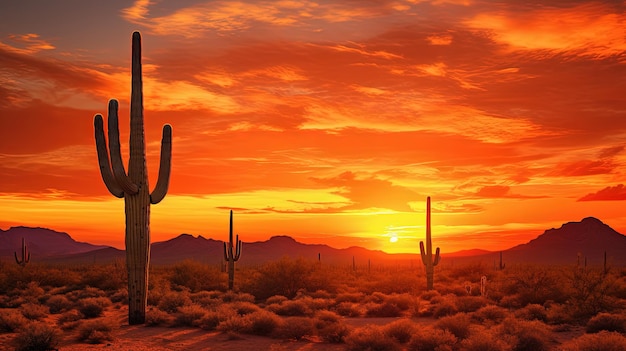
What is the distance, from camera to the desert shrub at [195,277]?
44.8 meters

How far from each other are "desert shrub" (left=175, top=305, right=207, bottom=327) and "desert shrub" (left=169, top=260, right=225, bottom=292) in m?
18.1

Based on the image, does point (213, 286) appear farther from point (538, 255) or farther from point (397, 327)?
point (538, 255)

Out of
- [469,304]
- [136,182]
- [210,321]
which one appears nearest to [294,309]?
[210,321]

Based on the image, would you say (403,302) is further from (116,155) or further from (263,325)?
(116,155)

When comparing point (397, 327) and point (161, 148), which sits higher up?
point (161, 148)

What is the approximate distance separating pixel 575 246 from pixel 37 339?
186m

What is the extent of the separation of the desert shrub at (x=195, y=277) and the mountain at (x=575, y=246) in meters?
143

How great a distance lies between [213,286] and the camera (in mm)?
44875

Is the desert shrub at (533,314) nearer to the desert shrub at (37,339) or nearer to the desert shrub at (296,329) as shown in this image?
the desert shrub at (296,329)

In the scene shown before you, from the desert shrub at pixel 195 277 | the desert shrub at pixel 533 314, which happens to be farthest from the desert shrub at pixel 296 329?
the desert shrub at pixel 195 277

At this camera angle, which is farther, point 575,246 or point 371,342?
point 575,246

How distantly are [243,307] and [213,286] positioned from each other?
16.8 meters

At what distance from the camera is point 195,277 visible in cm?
4578

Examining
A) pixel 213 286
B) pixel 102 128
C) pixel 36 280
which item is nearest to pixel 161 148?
pixel 102 128
